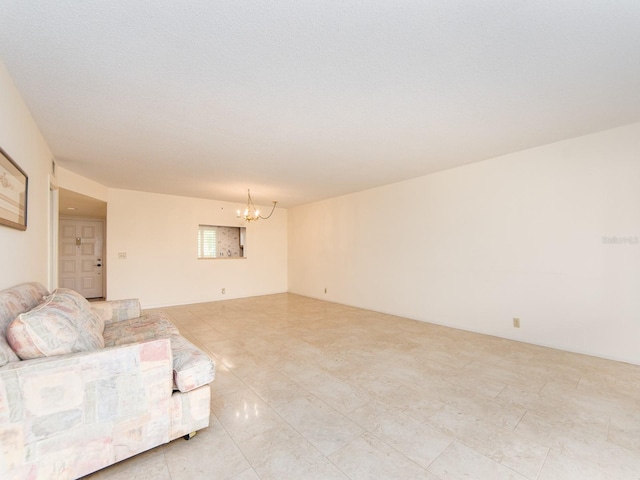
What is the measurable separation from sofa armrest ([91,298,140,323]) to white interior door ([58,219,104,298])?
17.7 ft

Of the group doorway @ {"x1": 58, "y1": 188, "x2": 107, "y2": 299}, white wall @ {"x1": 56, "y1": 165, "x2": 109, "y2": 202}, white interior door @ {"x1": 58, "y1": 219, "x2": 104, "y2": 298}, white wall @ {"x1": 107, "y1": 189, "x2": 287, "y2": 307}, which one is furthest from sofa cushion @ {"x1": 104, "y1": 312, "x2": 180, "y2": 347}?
white interior door @ {"x1": 58, "y1": 219, "x2": 104, "y2": 298}

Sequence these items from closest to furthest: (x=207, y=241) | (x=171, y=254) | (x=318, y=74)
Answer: (x=318, y=74)
(x=171, y=254)
(x=207, y=241)

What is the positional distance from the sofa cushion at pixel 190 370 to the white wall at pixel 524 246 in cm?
360

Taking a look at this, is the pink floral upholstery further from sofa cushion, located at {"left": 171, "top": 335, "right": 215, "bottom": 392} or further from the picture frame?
the picture frame

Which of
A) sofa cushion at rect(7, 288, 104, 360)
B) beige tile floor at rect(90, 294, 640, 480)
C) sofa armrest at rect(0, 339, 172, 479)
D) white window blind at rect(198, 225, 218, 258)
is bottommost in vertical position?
beige tile floor at rect(90, 294, 640, 480)

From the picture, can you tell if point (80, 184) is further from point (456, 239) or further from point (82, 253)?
point (456, 239)

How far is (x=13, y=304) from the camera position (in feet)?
5.72

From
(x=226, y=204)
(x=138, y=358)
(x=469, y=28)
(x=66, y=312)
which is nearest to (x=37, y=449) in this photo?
(x=138, y=358)

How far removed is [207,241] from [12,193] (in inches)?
190

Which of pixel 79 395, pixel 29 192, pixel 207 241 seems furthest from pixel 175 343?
pixel 207 241

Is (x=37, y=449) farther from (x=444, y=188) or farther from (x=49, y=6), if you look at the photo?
(x=444, y=188)

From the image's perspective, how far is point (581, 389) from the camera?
2352 mm

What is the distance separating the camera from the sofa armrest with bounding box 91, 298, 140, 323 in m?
2.88

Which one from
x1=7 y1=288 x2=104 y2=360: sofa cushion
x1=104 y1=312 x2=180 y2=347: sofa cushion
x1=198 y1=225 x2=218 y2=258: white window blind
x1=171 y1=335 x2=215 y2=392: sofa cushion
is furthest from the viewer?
x1=198 y1=225 x2=218 y2=258: white window blind
